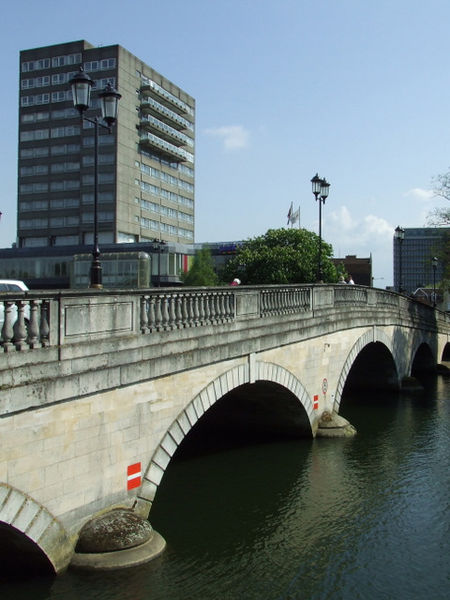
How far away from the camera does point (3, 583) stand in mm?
9188

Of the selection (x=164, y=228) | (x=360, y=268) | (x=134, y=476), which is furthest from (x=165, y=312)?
(x=360, y=268)

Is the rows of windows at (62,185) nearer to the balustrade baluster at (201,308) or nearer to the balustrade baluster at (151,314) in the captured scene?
the balustrade baluster at (201,308)

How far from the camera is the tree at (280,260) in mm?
47438

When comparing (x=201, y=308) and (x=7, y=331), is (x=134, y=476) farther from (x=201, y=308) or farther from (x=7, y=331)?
(x=7, y=331)

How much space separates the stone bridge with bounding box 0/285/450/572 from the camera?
817cm

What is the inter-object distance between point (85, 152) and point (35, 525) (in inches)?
3233

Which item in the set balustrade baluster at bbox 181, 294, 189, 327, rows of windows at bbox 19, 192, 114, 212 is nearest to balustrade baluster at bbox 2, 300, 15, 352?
balustrade baluster at bbox 181, 294, 189, 327

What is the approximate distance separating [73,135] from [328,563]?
8281 cm

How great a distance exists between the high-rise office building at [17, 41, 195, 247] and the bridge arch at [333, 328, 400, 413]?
59795 mm

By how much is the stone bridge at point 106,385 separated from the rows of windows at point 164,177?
251 feet

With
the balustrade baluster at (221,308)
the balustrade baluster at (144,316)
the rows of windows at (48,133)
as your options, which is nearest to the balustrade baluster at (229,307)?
the balustrade baluster at (221,308)

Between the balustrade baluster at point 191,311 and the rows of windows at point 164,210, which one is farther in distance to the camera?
the rows of windows at point 164,210

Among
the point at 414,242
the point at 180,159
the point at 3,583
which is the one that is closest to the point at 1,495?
the point at 3,583

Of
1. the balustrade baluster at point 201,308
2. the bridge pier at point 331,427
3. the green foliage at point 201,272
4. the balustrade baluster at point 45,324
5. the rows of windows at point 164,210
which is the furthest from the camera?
the rows of windows at point 164,210
